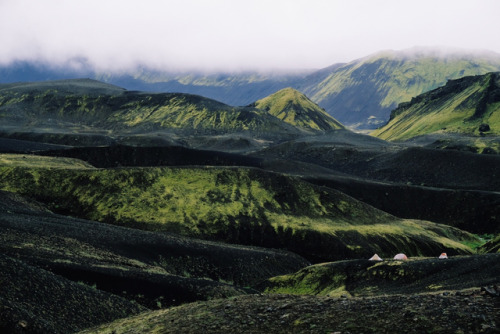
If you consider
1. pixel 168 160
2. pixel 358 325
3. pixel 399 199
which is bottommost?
pixel 399 199

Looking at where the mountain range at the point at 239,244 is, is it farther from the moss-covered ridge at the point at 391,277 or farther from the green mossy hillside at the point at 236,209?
the green mossy hillside at the point at 236,209

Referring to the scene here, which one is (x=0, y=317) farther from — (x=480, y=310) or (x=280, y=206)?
(x=280, y=206)

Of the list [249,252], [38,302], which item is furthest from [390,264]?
[38,302]

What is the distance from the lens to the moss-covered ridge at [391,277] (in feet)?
115

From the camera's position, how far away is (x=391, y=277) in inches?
1672

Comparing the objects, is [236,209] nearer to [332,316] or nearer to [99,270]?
[99,270]

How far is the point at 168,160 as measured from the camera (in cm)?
14638

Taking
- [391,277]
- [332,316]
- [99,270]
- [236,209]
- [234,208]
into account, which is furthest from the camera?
[234,208]

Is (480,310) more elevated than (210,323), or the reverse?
(480,310)

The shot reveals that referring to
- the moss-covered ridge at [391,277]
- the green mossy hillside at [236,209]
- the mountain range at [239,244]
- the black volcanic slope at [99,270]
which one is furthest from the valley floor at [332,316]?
the green mossy hillside at [236,209]

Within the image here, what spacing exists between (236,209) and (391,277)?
46045 mm

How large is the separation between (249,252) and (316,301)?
1670 inches

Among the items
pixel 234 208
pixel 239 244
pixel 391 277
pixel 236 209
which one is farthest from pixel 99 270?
pixel 234 208

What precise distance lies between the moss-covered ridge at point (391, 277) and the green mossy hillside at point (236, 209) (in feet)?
86.7
